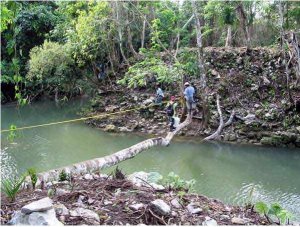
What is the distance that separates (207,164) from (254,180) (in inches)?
56.0

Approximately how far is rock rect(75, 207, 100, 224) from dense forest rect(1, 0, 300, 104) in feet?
29.9

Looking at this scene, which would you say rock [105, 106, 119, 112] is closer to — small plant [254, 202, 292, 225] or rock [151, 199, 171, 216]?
small plant [254, 202, 292, 225]

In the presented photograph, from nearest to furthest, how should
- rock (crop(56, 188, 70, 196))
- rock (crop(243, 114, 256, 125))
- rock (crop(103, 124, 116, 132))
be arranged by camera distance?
1. rock (crop(56, 188, 70, 196))
2. rock (crop(243, 114, 256, 125))
3. rock (crop(103, 124, 116, 132))

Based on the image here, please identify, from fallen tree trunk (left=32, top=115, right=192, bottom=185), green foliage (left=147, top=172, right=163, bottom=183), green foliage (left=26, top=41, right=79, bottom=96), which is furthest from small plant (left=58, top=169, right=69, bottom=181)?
green foliage (left=26, top=41, right=79, bottom=96)

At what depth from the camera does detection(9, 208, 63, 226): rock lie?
3.02m

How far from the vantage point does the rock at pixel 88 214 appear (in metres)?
3.42

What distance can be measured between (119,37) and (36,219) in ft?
44.2

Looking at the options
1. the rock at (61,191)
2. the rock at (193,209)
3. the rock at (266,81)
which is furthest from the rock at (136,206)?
the rock at (266,81)

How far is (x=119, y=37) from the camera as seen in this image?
16.0 m

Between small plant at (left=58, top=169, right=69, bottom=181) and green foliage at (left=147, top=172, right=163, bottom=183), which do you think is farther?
green foliage at (left=147, top=172, right=163, bottom=183)

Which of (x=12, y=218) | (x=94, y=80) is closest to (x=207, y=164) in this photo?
(x=12, y=218)

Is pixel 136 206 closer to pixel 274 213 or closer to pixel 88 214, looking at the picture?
pixel 88 214

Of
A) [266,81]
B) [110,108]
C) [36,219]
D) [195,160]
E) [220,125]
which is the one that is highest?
[266,81]

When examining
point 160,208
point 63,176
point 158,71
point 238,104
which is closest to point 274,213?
point 160,208
